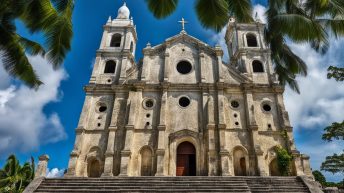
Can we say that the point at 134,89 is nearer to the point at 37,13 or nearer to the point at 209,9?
the point at 37,13

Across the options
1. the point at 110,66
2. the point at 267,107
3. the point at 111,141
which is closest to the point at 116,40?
the point at 110,66

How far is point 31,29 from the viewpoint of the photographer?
29.0 feet

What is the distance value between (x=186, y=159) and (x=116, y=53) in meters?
11.6

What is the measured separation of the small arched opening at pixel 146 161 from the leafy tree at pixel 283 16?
12.6 meters

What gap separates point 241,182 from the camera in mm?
13812

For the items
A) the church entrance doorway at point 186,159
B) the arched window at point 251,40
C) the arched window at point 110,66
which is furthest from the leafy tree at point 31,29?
the arched window at point 251,40

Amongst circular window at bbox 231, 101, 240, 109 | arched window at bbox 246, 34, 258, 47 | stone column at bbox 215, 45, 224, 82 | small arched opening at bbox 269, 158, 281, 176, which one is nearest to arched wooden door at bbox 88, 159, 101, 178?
circular window at bbox 231, 101, 240, 109

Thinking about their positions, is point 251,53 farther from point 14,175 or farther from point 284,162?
point 14,175

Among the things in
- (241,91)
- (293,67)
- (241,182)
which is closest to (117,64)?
(241,91)

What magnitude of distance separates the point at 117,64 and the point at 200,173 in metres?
12.0

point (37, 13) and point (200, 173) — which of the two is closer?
point (37, 13)

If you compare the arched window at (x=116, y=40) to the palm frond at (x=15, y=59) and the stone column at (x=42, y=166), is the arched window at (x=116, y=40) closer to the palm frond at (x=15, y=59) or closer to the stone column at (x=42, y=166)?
the stone column at (x=42, y=166)

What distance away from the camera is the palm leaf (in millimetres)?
7184

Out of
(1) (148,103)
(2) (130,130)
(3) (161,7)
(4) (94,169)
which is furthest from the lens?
(1) (148,103)
